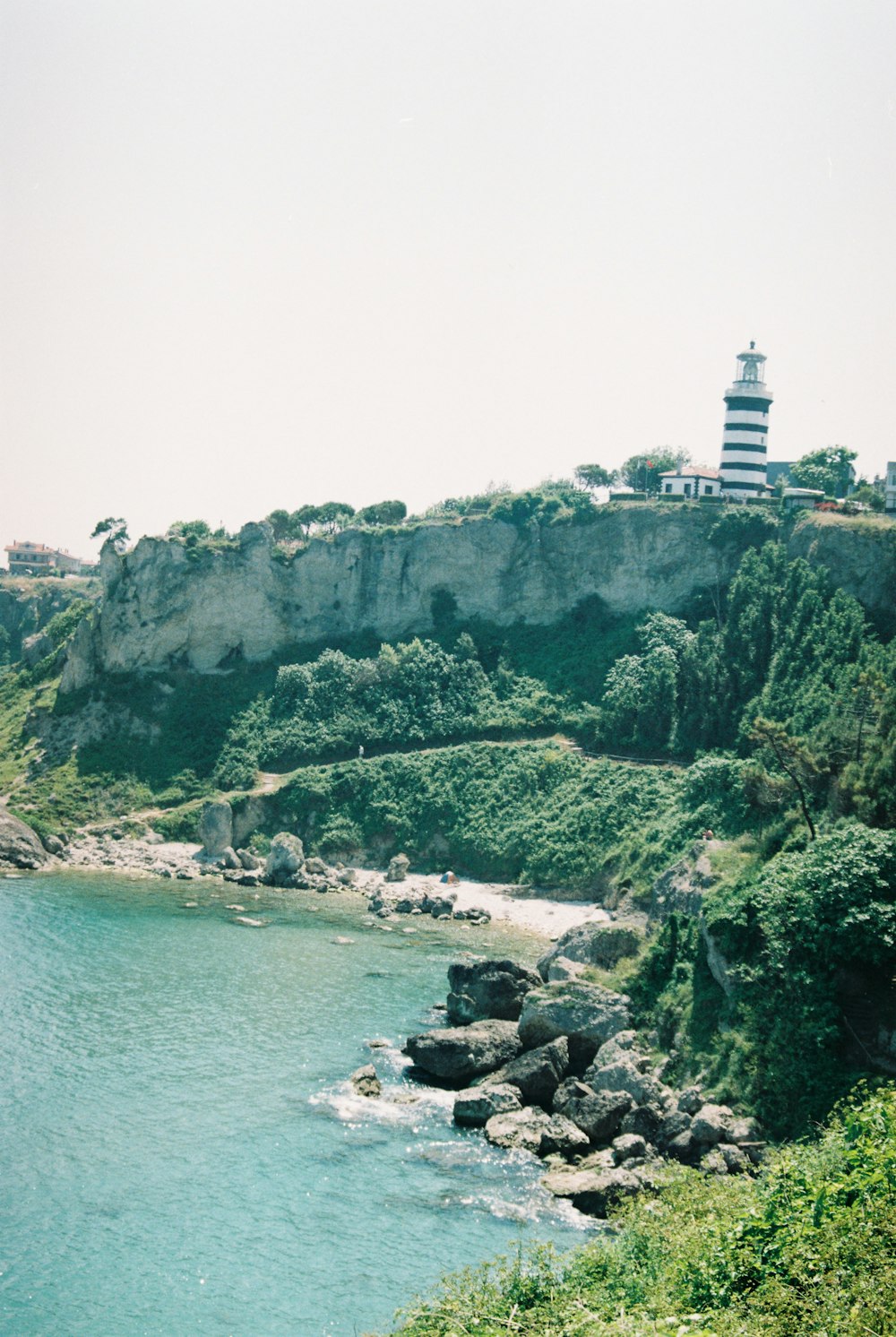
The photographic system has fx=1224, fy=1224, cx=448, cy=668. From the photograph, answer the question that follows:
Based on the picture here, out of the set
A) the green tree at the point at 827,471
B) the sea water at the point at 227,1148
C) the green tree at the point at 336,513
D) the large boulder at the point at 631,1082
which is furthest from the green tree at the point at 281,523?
the large boulder at the point at 631,1082

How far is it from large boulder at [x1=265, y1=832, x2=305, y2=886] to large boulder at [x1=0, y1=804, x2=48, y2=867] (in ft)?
36.1

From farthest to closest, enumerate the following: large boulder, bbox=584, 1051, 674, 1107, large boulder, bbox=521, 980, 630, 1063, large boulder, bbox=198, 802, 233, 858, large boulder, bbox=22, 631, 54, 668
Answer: large boulder, bbox=22, 631, 54, 668 < large boulder, bbox=198, 802, 233, 858 < large boulder, bbox=521, 980, 630, 1063 < large boulder, bbox=584, 1051, 674, 1107

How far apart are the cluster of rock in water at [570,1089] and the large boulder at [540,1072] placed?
0.03m

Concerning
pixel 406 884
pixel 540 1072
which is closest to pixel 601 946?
pixel 540 1072

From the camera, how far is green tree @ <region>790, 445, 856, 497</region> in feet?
263

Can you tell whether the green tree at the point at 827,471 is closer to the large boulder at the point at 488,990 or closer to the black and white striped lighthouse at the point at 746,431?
the black and white striped lighthouse at the point at 746,431

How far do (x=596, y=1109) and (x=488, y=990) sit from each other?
8.55 metres

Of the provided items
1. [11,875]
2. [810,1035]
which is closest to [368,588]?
[11,875]

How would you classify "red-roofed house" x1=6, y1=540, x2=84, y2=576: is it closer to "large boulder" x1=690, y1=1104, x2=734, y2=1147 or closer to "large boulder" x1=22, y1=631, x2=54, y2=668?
"large boulder" x1=22, y1=631, x2=54, y2=668

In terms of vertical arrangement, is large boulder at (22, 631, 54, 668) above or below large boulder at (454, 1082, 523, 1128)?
above

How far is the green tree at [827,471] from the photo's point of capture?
80312 mm

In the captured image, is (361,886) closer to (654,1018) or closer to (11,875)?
(11,875)

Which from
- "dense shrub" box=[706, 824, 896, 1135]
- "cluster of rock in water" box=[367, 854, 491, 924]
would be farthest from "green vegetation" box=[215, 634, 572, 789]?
"dense shrub" box=[706, 824, 896, 1135]

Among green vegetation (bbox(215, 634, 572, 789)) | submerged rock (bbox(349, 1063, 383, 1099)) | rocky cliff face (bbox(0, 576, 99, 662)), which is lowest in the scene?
submerged rock (bbox(349, 1063, 383, 1099))
